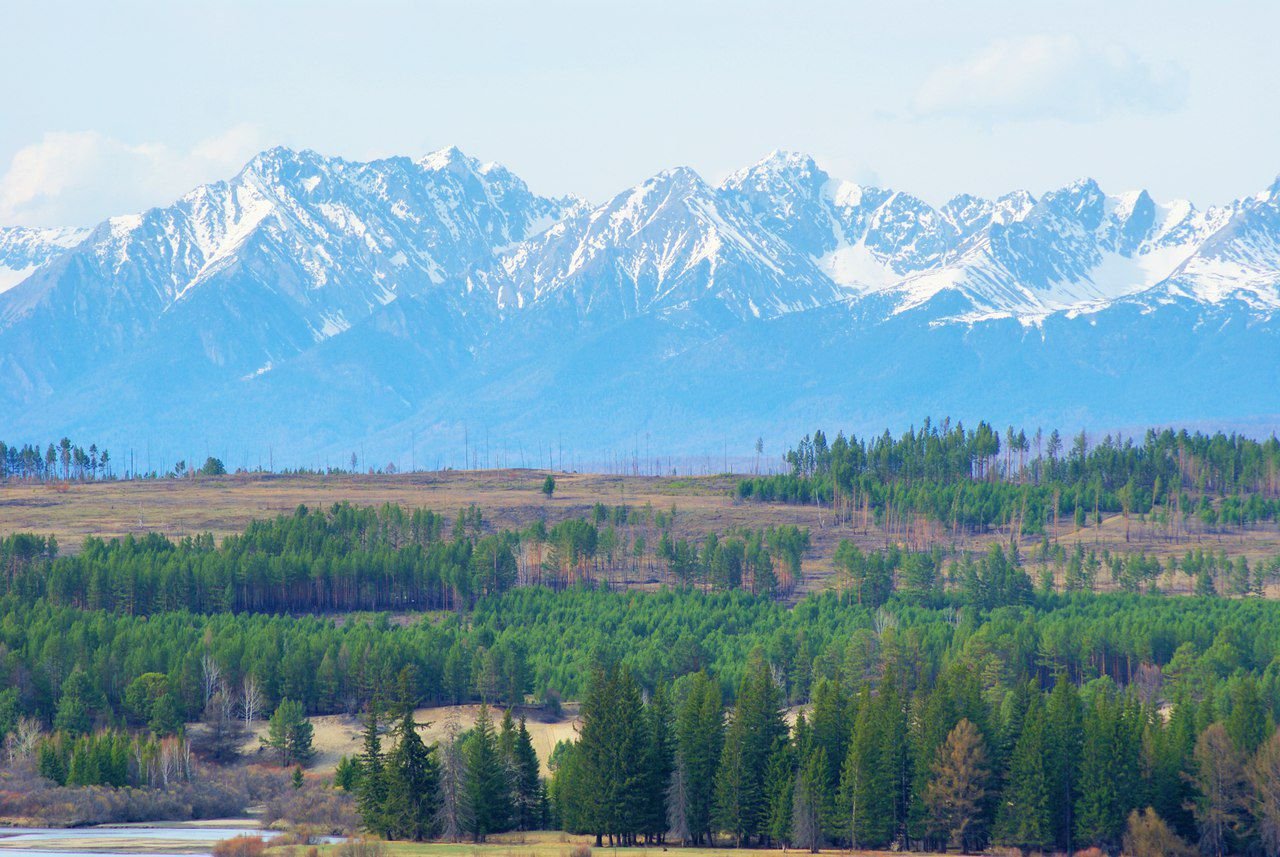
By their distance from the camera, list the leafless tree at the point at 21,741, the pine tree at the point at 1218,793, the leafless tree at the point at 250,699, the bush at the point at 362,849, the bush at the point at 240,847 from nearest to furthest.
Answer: the bush at the point at 362,849, the bush at the point at 240,847, the pine tree at the point at 1218,793, the leafless tree at the point at 21,741, the leafless tree at the point at 250,699

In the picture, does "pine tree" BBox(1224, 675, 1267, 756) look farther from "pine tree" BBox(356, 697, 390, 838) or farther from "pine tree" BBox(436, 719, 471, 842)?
"pine tree" BBox(356, 697, 390, 838)

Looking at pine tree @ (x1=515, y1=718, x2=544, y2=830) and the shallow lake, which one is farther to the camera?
pine tree @ (x1=515, y1=718, x2=544, y2=830)

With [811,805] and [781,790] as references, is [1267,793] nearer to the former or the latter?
[811,805]

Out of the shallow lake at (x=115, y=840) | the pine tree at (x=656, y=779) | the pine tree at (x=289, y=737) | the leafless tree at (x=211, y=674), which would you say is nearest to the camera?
the shallow lake at (x=115, y=840)

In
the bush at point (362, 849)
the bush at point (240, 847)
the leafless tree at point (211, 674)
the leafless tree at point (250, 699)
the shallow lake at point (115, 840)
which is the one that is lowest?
the shallow lake at point (115, 840)

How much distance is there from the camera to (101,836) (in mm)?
106688

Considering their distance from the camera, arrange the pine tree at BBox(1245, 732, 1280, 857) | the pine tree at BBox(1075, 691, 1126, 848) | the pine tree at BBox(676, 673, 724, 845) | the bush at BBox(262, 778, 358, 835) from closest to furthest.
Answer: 1. the pine tree at BBox(1245, 732, 1280, 857)
2. the pine tree at BBox(1075, 691, 1126, 848)
3. the pine tree at BBox(676, 673, 724, 845)
4. the bush at BBox(262, 778, 358, 835)

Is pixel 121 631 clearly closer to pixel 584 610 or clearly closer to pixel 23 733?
pixel 23 733

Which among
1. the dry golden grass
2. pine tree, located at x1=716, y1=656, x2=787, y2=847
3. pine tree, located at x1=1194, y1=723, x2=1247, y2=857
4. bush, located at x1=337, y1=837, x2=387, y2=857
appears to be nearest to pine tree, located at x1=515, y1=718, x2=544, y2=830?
pine tree, located at x1=716, y1=656, x2=787, y2=847

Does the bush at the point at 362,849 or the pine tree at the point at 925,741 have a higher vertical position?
the pine tree at the point at 925,741

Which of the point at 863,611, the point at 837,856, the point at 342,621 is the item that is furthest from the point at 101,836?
the point at 863,611

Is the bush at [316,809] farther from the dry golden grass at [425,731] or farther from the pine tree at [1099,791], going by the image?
the pine tree at [1099,791]

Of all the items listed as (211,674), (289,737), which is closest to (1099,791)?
(289,737)

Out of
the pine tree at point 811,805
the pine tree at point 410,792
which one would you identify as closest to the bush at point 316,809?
the pine tree at point 410,792
